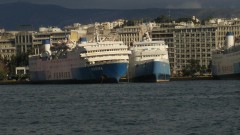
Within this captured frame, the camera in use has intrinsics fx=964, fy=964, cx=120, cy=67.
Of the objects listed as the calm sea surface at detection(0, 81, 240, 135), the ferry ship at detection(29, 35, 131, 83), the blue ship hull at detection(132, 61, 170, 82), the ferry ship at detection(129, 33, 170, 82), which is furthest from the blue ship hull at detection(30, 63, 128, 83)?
the calm sea surface at detection(0, 81, 240, 135)

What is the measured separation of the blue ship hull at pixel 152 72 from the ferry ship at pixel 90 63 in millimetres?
3530

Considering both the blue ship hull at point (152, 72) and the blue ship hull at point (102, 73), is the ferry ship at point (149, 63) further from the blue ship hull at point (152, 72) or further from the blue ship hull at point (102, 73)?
the blue ship hull at point (102, 73)

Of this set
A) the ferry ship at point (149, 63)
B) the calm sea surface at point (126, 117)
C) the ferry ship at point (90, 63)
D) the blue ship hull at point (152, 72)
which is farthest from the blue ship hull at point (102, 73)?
the calm sea surface at point (126, 117)

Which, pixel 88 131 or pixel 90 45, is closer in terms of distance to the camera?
pixel 88 131

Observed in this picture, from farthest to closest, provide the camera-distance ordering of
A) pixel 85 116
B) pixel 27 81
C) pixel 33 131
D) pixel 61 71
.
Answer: pixel 27 81 → pixel 61 71 → pixel 85 116 → pixel 33 131

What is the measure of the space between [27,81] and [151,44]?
38605 millimetres

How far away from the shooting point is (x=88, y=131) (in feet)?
178

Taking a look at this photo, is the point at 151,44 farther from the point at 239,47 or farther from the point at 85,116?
the point at 85,116

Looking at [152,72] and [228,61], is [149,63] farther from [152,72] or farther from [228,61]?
[228,61]

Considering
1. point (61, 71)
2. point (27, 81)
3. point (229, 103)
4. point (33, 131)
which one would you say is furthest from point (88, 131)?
point (27, 81)

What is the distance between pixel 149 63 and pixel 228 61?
20.9 metres

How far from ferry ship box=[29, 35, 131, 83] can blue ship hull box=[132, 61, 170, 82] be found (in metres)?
3.53

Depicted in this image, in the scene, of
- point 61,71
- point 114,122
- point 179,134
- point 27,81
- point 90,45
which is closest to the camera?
point 179,134

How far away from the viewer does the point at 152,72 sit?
147m
